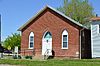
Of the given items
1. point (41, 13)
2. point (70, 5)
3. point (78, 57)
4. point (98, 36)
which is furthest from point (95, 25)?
point (70, 5)

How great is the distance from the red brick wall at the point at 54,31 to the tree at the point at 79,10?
22394mm

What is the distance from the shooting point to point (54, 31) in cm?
4547

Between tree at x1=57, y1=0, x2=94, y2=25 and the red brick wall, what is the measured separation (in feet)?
73.5

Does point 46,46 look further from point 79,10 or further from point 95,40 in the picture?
point 79,10

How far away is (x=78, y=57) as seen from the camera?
4309cm

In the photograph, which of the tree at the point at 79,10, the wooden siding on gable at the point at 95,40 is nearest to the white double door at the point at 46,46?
the wooden siding on gable at the point at 95,40

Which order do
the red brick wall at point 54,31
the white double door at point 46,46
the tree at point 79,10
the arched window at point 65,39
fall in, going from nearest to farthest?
the red brick wall at point 54,31
the arched window at point 65,39
the white double door at point 46,46
the tree at point 79,10

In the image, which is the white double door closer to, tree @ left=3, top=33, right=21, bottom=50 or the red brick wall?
the red brick wall

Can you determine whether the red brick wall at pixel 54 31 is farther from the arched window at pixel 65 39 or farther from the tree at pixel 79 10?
the tree at pixel 79 10

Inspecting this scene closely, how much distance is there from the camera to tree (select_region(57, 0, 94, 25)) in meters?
68.9

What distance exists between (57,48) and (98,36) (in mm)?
5717

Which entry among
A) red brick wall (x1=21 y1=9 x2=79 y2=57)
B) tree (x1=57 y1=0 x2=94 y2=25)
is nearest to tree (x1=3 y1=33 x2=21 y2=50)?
tree (x1=57 y1=0 x2=94 y2=25)

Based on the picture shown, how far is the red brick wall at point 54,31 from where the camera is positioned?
43875mm

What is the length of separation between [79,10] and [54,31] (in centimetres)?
2492
